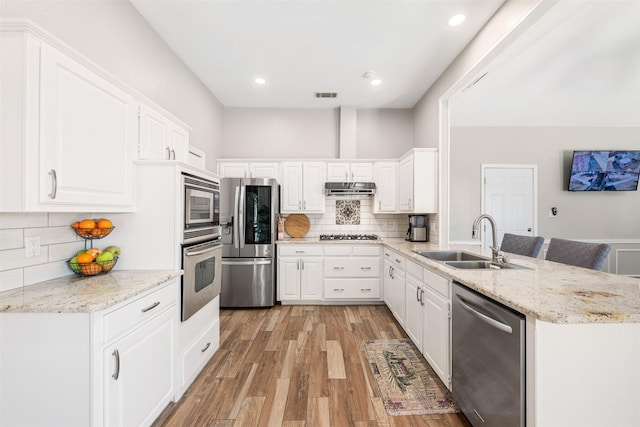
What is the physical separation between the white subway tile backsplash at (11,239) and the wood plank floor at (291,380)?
1.28 m

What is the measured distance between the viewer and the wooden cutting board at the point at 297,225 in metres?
4.22

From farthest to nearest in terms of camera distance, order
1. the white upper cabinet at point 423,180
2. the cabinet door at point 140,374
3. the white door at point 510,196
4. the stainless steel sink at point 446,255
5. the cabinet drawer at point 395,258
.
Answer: the white door at point 510,196, the white upper cabinet at point 423,180, the cabinet drawer at point 395,258, the stainless steel sink at point 446,255, the cabinet door at point 140,374

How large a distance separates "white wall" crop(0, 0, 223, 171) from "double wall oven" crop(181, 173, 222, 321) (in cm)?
104

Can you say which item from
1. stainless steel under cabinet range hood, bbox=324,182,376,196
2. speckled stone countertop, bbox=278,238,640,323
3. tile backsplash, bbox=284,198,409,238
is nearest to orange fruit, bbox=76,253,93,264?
speckled stone countertop, bbox=278,238,640,323

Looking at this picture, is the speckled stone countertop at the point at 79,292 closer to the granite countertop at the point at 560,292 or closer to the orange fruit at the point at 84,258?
the orange fruit at the point at 84,258

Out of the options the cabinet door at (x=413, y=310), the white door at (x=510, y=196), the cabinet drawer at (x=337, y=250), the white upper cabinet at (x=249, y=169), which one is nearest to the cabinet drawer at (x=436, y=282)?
the cabinet door at (x=413, y=310)

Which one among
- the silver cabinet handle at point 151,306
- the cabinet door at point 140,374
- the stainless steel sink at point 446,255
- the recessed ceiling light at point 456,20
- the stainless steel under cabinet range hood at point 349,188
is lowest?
the cabinet door at point 140,374

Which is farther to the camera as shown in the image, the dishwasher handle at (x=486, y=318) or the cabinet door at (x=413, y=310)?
the cabinet door at (x=413, y=310)

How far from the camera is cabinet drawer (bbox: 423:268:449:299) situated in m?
1.84

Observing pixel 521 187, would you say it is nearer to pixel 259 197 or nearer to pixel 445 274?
pixel 445 274

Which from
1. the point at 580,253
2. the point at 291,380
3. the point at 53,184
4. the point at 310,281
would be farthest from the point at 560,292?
the point at 310,281

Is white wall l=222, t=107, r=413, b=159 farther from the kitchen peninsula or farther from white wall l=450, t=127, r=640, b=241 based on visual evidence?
the kitchen peninsula

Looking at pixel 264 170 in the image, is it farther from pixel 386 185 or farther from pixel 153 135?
pixel 153 135

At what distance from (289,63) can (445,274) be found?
8.93ft
